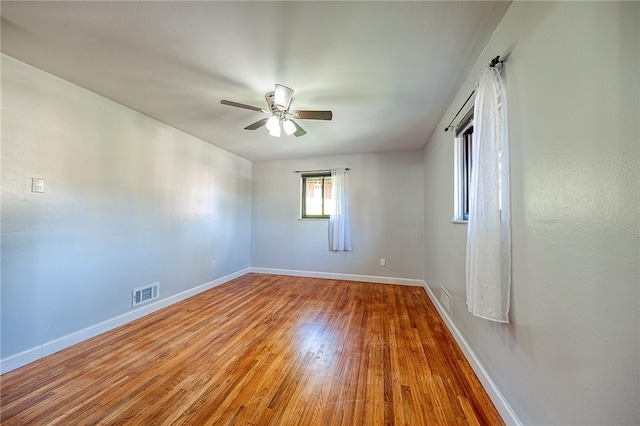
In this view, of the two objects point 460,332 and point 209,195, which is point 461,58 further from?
point 209,195

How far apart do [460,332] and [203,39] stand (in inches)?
119

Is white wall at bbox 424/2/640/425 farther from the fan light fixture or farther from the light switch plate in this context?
the light switch plate

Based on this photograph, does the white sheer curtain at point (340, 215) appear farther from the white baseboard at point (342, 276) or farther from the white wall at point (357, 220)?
the white baseboard at point (342, 276)

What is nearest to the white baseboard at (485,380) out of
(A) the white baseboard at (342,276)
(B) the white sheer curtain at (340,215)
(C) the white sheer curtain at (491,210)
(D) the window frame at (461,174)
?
(C) the white sheer curtain at (491,210)

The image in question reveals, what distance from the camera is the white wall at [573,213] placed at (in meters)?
0.68

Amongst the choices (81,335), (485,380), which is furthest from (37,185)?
(485,380)

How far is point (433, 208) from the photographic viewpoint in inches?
125

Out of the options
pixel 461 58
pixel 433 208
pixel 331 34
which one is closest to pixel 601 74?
pixel 461 58

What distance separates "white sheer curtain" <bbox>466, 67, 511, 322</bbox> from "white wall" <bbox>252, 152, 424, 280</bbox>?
262cm

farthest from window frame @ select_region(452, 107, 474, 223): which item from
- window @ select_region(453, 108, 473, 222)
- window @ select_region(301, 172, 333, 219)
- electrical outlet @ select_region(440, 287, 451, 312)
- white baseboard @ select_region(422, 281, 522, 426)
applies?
window @ select_region(301, 172, 333, 219)

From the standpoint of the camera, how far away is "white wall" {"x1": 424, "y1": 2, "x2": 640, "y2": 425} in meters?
0.68

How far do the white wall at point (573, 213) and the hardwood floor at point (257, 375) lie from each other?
1.82ft

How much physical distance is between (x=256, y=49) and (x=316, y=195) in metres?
3.06

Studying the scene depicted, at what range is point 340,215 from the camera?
4.16 metres
